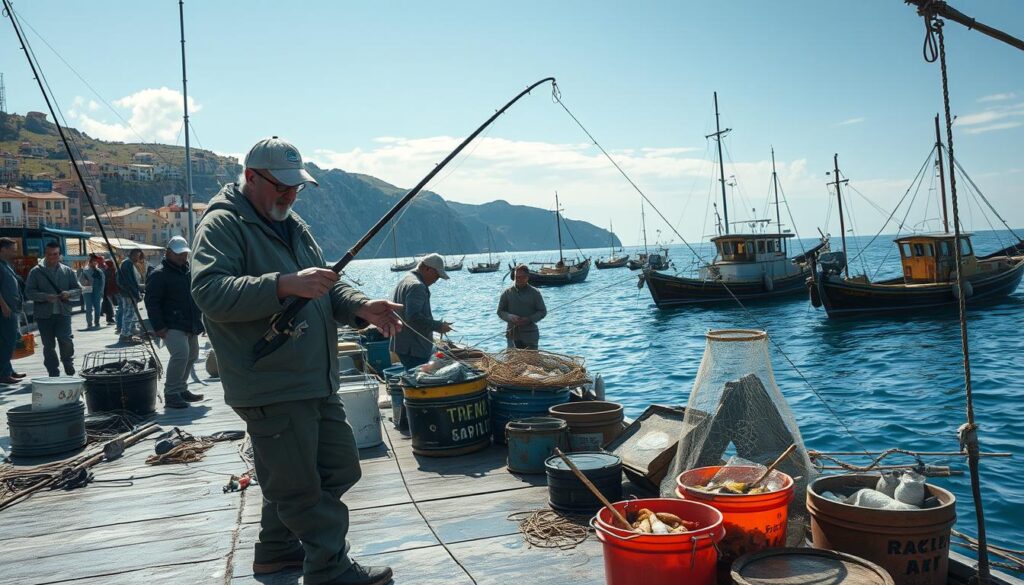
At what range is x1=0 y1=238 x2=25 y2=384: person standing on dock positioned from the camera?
29.0 ft

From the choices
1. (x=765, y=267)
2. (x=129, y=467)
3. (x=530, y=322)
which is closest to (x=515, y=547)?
(x=129, y=467)

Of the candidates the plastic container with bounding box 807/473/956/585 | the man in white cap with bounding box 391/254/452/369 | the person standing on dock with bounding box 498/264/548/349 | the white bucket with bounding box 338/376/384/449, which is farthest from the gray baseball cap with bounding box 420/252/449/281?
the plastic container with bounding box 807/473/956/585

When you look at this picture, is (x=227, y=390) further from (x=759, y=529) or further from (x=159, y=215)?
(x=159, y=215)

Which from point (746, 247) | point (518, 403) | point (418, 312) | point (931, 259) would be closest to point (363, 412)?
point (518, 403)

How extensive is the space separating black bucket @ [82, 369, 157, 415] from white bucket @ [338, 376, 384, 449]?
281 cm

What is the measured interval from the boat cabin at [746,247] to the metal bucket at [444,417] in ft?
109

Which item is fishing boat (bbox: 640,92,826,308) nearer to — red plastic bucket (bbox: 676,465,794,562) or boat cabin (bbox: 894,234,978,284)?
boat cabin (bbox: 894,234,978,284)

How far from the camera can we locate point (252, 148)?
3107 mm

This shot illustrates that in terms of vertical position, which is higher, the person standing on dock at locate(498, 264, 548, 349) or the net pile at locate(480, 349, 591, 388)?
the person standing on dock at locate(498, 264, 548, 349)

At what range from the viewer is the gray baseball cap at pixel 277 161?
10.0 feet

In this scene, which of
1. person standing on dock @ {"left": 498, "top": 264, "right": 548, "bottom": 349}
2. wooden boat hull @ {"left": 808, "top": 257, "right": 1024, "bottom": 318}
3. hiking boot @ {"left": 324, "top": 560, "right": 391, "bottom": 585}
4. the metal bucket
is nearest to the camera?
hiking boot @ {"left": 324, "top": 560, "right": 391, "bottom": 585}

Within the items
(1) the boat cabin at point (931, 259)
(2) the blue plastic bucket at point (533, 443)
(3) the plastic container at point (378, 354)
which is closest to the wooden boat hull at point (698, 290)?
(1) the boat cabin at point (931, 259)

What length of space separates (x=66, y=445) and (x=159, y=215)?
9979 cm

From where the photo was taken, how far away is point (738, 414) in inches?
162
